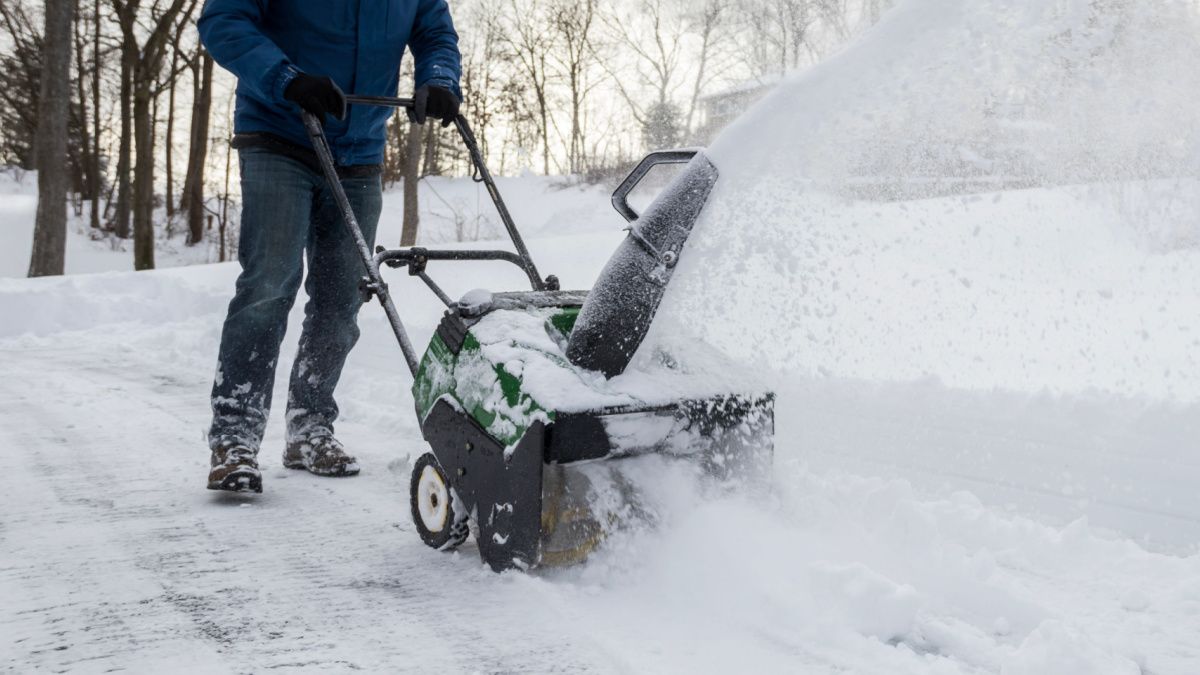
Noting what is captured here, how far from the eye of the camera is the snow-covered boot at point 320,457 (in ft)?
9.65

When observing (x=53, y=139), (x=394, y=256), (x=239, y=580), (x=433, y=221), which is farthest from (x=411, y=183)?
(x=239, y=580)

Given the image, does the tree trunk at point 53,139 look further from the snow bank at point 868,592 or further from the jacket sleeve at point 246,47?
the snow bank at point 868,592

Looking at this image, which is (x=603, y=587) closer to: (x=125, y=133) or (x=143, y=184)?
(x=143, y=184)

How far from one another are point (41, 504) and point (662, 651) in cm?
199

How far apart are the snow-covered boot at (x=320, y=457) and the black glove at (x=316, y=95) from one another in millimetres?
1096

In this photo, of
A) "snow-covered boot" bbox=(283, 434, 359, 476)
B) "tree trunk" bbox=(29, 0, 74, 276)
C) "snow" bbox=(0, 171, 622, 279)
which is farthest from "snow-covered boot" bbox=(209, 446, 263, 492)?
"snow" bbox=(0, 171, 622, 279)

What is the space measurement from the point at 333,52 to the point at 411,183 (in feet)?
34.0

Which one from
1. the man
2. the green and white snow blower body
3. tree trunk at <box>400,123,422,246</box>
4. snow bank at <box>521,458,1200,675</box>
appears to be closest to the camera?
snow bank at <box>521,458,1200,675</box>

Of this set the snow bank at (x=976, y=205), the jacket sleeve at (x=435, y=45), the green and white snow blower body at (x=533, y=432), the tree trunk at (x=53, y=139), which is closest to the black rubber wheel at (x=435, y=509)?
the green and white snow blower body at (x=533, y=432)

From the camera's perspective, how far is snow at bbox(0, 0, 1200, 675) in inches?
65.5

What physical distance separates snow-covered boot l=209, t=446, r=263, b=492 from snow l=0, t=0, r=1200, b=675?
59 millimetres

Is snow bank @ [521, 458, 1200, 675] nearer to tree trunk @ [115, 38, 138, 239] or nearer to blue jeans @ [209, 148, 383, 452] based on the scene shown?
blue jeans @ [209, 148, 383, 452]

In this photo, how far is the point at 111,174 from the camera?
32.5 m

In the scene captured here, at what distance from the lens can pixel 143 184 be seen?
611 inches
